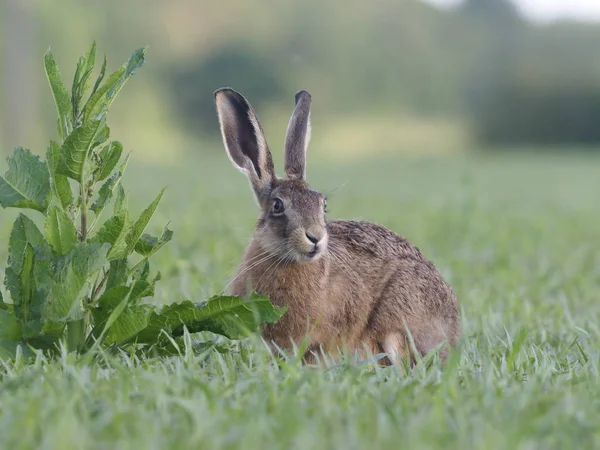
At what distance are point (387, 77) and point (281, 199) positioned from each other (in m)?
28.0

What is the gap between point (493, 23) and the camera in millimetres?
36875

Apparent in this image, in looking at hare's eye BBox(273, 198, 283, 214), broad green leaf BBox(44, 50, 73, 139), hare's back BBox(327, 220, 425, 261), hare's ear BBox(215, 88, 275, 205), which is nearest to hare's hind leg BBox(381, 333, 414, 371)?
hare's back BBox(327, 220, 425, 261)

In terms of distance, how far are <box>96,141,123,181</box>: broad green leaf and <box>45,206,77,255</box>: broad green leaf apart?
8.5 inches

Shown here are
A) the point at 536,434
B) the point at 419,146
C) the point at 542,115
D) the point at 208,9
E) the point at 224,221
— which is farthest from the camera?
the point at 542,115

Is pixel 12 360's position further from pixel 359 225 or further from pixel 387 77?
pixel 387 77

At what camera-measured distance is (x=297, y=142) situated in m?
3.94

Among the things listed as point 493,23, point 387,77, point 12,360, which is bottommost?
point 12,360

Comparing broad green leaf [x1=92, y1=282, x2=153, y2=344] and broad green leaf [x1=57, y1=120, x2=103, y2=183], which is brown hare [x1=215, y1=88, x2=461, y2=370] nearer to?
broad green leaf [x1=92, y1=282, x2=153, y2=344]

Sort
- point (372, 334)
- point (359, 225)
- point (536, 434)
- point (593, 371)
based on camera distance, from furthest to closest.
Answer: point (359, 225) → point (372, 334) → point (593, 371) → point (536, 434)

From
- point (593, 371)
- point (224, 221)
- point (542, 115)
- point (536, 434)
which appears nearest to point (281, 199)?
point (593, 371)

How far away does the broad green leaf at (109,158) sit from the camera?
10.3ft

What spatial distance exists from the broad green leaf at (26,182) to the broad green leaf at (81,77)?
0.73 feet

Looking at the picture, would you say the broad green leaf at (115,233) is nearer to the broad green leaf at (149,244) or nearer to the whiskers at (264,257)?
the broad green leaf at (149,244)

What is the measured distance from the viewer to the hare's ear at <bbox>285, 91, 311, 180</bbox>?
3937 millimetres
